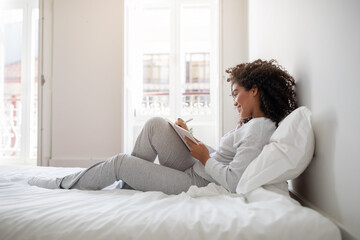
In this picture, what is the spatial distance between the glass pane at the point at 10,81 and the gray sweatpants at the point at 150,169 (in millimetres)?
3118

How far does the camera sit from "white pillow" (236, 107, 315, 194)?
39.6 inches

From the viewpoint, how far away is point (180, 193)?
1221 millimetres

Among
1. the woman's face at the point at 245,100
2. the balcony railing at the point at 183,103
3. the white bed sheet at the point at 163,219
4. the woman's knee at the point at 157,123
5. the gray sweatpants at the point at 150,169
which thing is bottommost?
the white bed sheet at the point at 163,219

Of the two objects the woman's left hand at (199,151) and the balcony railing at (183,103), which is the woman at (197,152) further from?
the balcony railing at (183,103)

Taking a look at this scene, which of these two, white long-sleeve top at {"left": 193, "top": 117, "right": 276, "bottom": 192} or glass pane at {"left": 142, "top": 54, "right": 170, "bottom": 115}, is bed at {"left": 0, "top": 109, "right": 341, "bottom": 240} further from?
glass pane at {"left": 142, "top": 54, "right": 170, "bottom": 115}

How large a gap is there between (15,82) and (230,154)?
12.8ft

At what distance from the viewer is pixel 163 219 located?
0.84m

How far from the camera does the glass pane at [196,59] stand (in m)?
3.43

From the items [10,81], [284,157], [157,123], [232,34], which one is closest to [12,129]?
[10,81]

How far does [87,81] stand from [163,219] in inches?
101

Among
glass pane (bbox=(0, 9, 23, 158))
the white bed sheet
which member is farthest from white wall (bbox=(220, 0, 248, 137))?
glass pane (bbox=(0, 9, 23, 158))

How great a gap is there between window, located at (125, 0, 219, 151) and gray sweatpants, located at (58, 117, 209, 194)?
185cm

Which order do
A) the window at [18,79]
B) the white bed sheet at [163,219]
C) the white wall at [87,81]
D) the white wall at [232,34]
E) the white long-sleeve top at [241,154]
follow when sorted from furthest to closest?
the window at [18,79], the white wall at [87,81], the white wall at [232,34], the white long-sleeve top at [241,154], the white bed sheet at [163,219]

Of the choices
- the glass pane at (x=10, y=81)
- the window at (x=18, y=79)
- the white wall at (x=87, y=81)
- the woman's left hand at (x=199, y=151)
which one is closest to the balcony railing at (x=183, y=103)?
the white wall at (x=87, y=81)
